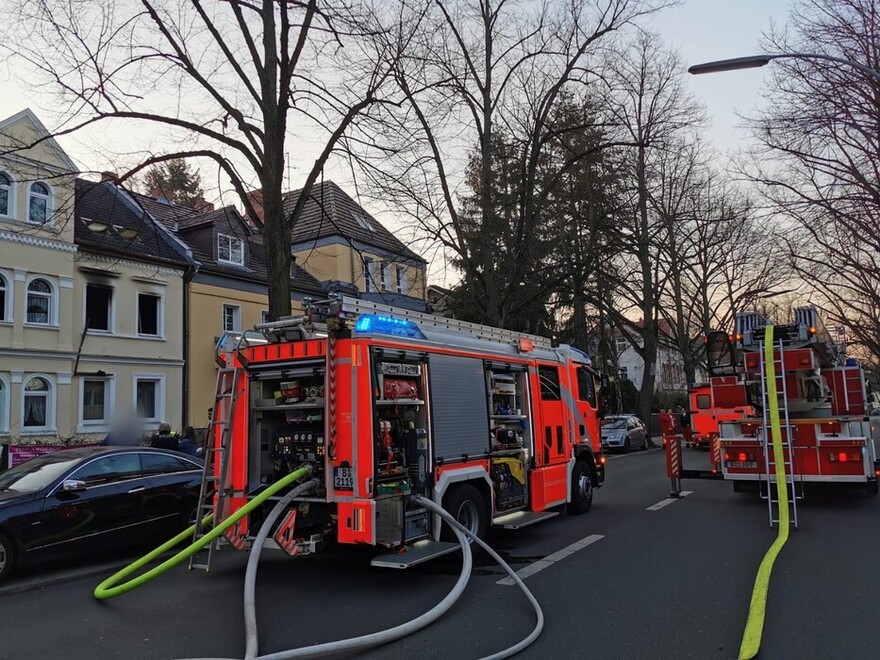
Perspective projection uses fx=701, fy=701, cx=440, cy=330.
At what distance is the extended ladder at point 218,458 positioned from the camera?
24.0ft

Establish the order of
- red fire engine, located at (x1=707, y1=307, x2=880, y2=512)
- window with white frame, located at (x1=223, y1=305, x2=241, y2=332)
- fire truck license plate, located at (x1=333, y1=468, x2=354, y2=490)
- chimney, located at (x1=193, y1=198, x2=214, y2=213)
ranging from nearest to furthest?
1. fire truck license plate, located at (x1=333, y1=468, x2=354, y2=490)
2. red fire engine, located at (x1=707, y1=307, x2=880, y2=512)
3. window with white frame, located at (x1=223, y1=305, x2=241, y2=332)
4. chimney, located at (x1=193, y1=198, x2=214, y2=213)

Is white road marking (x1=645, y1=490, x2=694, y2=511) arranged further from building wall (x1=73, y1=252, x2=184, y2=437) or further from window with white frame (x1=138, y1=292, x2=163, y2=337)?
window with white frame (x1=138, y1=292, x2=163, y2=337)

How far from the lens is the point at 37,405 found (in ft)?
65.8

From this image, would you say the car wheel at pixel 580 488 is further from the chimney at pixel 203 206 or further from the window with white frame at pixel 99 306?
the chimney at pixel 203 206

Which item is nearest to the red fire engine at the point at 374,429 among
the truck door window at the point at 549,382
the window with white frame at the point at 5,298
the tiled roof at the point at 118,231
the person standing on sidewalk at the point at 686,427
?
the truck door window at the point at 549,382

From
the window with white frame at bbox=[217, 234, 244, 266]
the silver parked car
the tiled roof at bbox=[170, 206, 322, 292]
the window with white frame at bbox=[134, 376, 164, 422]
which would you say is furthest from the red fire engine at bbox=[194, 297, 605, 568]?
the window with white frame at bbox=[217, 234, 244, 266]

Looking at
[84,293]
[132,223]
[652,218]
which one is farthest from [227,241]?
[652,218]

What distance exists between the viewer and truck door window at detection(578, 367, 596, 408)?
11.7 metres

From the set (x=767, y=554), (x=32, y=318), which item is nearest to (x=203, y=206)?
(x=32, y=318)

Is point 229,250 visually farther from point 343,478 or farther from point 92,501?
point 343,478

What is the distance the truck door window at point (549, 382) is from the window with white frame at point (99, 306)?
1631cm

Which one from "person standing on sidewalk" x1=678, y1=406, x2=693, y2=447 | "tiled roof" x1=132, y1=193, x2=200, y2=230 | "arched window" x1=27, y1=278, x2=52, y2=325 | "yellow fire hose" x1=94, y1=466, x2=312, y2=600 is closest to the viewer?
"yellow fire hose" x1=94, y1=466, x2=312, y2=600

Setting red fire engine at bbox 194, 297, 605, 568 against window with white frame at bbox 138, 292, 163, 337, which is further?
window with white frame at bbox 138, 292, 163, 337

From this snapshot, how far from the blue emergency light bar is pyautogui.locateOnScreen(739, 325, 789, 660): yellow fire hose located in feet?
13.4
